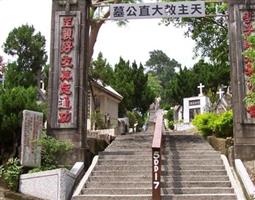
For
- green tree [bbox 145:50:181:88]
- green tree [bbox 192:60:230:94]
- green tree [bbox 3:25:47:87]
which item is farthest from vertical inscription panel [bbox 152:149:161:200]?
green tree [bbox 145:50:181:88]

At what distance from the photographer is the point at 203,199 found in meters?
10.0

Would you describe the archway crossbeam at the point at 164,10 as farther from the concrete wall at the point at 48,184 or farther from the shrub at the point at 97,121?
the shrub at the point at 97,121

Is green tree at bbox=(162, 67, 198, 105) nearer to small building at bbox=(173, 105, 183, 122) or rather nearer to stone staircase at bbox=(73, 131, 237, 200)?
small building at bbox=(173, 105, 183, 122)

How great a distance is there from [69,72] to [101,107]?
15013 mm

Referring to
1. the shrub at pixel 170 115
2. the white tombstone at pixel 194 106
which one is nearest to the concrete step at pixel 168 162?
the white tombstone at pixel 194 106

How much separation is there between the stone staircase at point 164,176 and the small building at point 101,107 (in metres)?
10.1

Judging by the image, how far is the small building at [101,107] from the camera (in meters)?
24.1

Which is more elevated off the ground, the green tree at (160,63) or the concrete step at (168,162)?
the green tree at (160,63)

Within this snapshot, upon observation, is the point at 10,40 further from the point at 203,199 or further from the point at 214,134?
the point at 203,199

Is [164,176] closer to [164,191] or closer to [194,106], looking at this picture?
[164,191]

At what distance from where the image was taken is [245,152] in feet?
41.1

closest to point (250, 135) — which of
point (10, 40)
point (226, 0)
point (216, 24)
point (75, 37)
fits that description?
point (226, 0)

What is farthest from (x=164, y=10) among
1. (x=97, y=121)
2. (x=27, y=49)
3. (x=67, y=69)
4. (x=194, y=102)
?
(x=194, y=102)

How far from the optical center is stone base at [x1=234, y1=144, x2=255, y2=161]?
40.9ft
